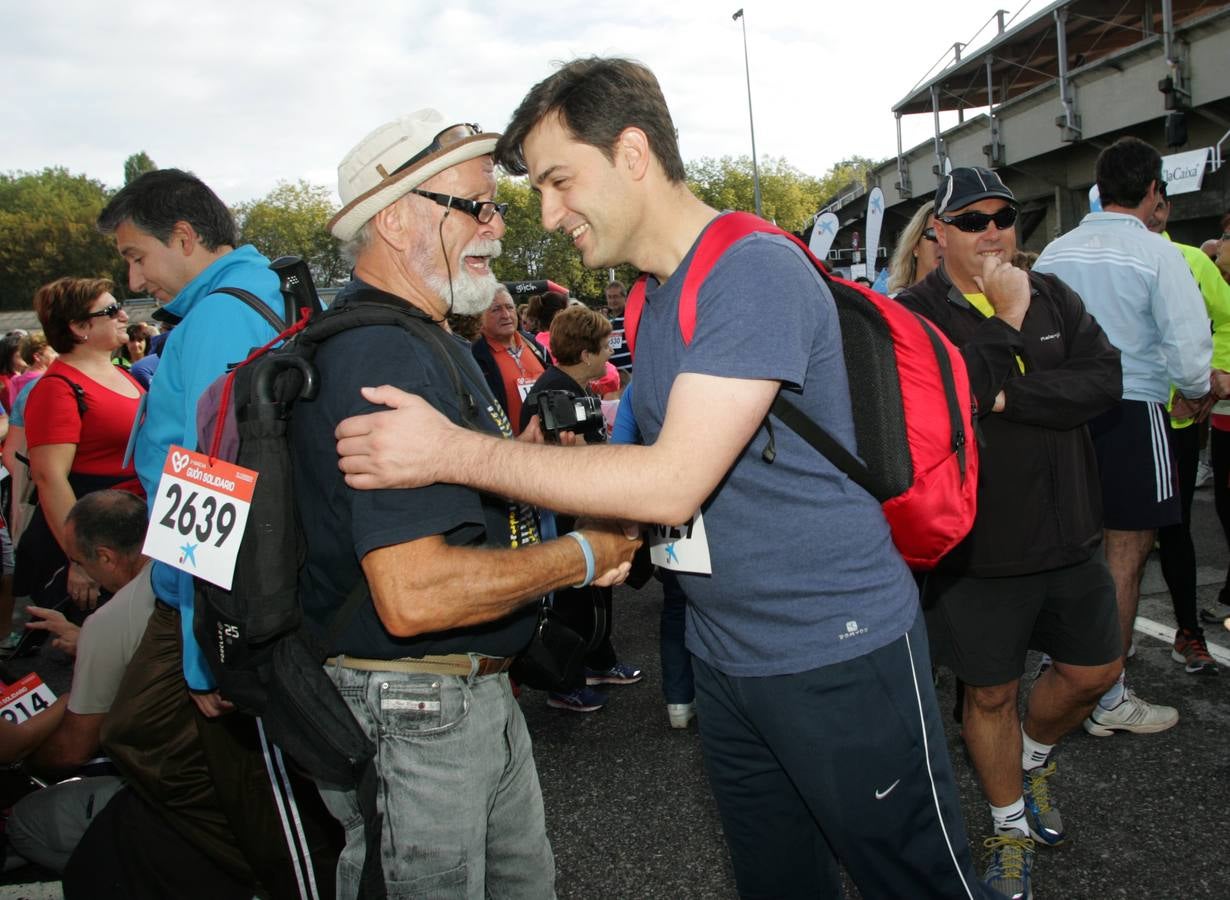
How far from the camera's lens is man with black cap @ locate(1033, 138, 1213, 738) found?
12.5 feet

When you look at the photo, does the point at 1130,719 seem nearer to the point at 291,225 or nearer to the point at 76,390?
the point at 76,390

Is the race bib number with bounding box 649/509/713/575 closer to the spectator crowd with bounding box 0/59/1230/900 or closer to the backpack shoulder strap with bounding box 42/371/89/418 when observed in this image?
the spectator crowd with bounding box 0/59/1230/900

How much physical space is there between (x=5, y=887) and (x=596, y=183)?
3550 mm

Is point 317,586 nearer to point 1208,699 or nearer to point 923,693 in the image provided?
point 923,693

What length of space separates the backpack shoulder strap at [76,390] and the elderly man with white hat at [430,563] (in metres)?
3.70

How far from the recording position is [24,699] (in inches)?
129

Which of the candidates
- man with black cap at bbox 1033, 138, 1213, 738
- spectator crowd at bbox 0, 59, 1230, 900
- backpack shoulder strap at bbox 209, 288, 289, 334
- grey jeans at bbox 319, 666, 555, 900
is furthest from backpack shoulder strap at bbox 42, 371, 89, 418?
man with black cap at bbox 1033, 138, 1213, 738

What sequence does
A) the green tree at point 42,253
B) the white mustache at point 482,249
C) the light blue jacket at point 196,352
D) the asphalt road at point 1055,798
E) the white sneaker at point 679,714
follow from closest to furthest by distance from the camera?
the white mustache at point 482,249
the light blue jacket at point 196,352
the asphalt road at point 1055,798
the white sneaker at point 679,714
the green tree at point 42,253

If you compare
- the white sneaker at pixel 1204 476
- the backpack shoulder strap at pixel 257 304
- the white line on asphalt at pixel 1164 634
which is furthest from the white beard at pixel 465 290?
the white sneaker at pixel 1204 476

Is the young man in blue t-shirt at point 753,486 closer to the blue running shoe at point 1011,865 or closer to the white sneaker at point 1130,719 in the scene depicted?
the blue running shoe at point 1011,865

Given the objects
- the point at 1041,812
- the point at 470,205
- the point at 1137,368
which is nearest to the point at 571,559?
the point at 470,205

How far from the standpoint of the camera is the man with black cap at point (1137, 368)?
382 cm

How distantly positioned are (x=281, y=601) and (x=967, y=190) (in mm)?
2602

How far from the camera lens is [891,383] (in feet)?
5.67
